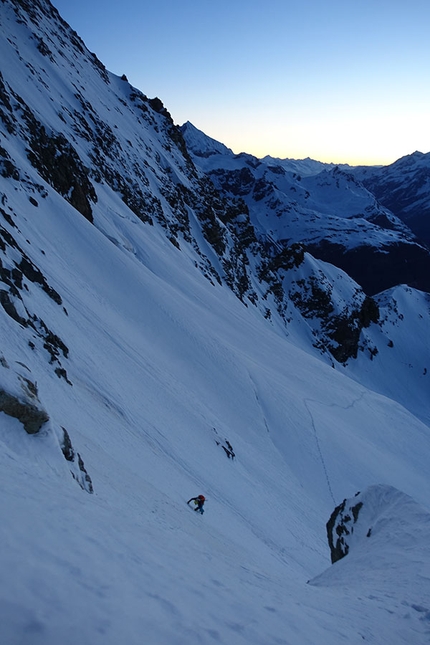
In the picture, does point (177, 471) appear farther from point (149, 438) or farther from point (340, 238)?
point (340, 238)

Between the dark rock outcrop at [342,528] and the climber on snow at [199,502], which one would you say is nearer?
the climber on snow at [199,502]

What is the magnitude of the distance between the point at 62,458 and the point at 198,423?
41.2 ft

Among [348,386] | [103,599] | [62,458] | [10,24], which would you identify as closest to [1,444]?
[62,458]

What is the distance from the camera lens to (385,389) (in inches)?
3369

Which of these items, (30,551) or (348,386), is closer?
(30,551)

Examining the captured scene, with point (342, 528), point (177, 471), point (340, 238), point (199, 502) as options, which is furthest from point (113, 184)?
point (340, 238)

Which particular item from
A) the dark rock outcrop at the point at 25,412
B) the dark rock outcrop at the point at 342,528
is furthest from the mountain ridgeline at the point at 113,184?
the dark rock outcrop at the point at 342,528

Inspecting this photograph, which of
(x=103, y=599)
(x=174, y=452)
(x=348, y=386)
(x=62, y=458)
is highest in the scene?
(x=348, y=386)

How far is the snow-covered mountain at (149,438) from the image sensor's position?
4.36 meters

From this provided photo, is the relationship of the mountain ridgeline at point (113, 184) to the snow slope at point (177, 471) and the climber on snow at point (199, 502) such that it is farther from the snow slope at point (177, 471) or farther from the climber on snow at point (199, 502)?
the climber on snow at point (199, 502)

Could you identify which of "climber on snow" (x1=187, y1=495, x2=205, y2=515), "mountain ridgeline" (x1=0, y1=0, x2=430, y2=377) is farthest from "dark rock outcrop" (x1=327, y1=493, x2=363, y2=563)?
"mountain ridgeline" (x1=0, y1=0, x2=430, y2=377)

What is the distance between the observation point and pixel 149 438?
1552cm

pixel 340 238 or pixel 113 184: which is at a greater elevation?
pixel 340 238

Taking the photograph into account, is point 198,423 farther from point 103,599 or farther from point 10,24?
point 10,24
